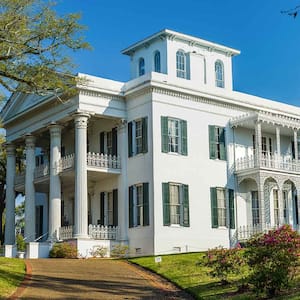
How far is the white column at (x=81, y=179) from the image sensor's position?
32469 mm

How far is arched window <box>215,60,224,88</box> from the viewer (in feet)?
131

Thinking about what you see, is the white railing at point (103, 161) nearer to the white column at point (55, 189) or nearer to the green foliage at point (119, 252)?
the white column at point (55, 189)

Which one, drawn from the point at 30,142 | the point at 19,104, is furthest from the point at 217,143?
the point at 19,104

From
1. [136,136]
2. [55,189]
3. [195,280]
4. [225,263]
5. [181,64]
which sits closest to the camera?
[225,263]

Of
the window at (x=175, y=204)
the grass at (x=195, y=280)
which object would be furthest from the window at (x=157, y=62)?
the grass at (x=195, y=280)

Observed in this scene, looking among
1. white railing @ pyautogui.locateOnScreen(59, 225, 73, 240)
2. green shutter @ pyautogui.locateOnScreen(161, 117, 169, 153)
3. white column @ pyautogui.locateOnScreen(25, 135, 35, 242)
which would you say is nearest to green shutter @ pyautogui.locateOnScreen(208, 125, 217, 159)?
green shutter @ pyautogui.locateOnScreen(161, 117, 169, 153)

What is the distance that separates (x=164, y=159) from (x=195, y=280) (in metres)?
12.0

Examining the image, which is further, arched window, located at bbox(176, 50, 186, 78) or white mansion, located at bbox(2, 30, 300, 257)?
arched window, located at bbox(176, 50, 186, 78)

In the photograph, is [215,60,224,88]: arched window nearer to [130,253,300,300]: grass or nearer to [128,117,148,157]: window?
[128,117,148,157]: window

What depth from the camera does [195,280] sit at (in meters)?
21.5

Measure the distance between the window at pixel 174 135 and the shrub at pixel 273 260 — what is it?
1515 cm

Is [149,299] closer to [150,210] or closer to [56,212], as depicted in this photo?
[150,210]

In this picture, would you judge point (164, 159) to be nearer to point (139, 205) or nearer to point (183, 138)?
point (183, 138)

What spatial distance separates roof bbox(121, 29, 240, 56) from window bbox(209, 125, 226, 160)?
597 centimetres
